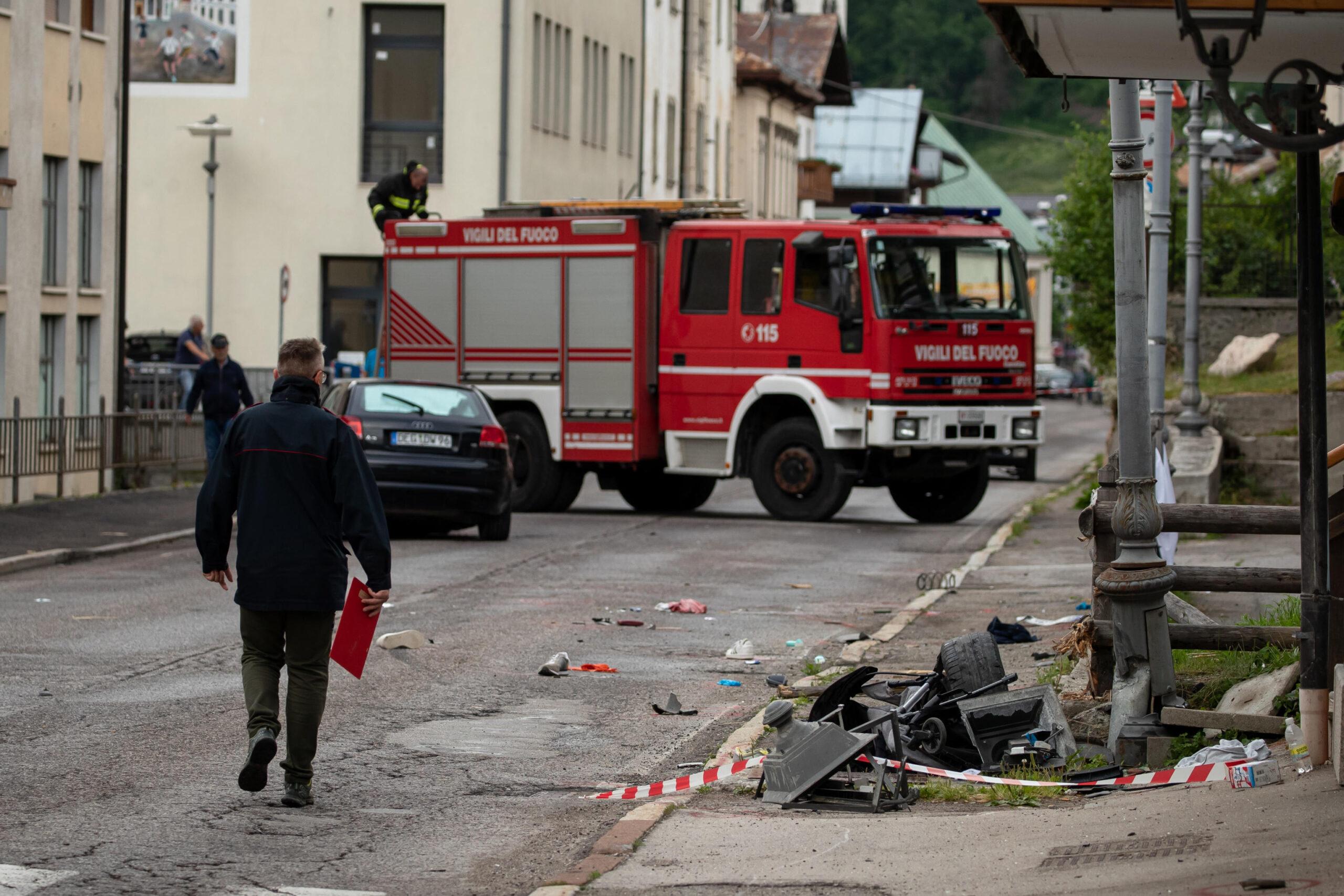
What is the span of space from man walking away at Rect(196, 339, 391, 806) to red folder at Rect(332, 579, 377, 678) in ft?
0.63

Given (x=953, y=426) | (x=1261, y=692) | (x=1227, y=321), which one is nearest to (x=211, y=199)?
(x=1227, y=321)

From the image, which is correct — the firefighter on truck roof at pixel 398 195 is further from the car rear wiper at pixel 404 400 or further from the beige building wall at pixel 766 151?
the beige building wall at pixel 766 151

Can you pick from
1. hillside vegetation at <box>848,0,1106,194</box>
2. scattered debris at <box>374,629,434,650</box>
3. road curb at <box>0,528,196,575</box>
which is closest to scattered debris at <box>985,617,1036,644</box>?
scattered debris at <box>374,629,434,650</box>

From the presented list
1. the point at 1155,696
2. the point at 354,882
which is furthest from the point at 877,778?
the point at 354,882

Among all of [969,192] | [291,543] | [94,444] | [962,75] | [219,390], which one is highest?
[962,75]

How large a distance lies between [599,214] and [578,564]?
6.71 meters

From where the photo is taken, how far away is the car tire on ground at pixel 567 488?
2323 centimetres

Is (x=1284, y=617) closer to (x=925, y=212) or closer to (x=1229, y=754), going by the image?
(x=1229, y=754)

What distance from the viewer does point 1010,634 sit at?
12039mm

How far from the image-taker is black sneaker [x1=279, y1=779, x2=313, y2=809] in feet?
23.9

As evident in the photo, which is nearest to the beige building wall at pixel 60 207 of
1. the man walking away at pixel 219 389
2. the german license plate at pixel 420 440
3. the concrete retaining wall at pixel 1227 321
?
the man walking away at pixel 219 389

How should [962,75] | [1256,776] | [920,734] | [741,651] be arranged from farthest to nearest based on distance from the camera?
[962,75], [741,651], [920,734], [1256,776]

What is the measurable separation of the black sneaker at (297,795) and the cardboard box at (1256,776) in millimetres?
3198

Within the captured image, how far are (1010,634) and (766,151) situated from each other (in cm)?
5209
